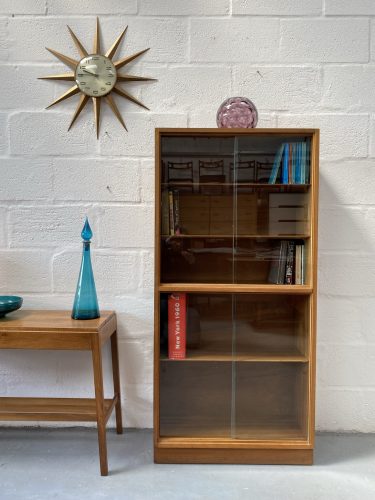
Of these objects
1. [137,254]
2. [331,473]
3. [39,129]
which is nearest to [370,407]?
[331,473]

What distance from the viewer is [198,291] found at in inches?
91.8

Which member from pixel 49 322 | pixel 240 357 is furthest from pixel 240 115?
pixel 49 322

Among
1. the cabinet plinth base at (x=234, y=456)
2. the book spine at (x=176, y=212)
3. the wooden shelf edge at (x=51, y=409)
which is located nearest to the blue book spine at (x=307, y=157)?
the book spine at (x=176, y=212)

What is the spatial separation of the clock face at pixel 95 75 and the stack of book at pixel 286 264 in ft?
4.11

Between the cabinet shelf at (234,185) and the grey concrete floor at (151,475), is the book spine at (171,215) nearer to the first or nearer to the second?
the cabinet shelf at (234,185)

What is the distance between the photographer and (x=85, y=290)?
93.3 inches

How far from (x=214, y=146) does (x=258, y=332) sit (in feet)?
3.05

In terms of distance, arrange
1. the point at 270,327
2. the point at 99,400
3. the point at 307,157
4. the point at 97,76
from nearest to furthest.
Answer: the point at 99,400, the point at 307,157, the point at 270,327, the point at 97,76

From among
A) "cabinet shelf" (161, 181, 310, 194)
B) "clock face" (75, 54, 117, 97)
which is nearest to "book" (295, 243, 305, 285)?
"cabinet shelf" (161, 181, 310, 194)

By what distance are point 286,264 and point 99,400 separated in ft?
3.54

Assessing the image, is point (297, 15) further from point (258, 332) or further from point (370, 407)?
point (370, 407)

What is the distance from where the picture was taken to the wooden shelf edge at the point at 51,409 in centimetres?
226

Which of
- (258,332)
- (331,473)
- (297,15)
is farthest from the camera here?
(297,15)

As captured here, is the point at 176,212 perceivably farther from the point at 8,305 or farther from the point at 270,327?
the point at 8,305
